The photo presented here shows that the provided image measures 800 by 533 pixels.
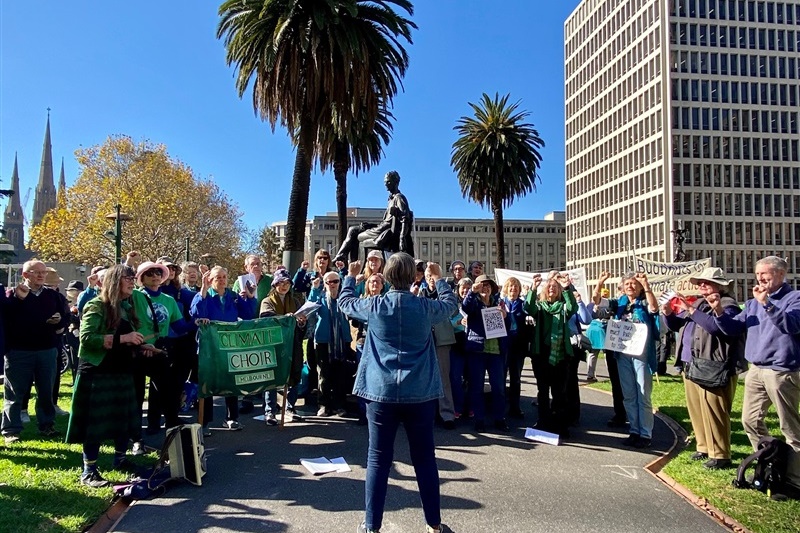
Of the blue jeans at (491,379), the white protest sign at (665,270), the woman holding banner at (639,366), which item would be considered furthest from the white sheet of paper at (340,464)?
the white protest sign at (665,270)

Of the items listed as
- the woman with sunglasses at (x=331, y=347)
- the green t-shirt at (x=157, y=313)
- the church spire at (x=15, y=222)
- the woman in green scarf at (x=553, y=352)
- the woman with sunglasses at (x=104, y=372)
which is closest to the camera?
the woman with sunglasses at (x=104, y=372)

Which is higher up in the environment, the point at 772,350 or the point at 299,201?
the point at 299,201

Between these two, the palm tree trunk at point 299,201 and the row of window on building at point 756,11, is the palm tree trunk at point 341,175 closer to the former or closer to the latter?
the palm tree trunk at point 299,201

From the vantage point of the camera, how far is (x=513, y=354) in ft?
29.7

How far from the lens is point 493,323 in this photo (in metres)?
7.86

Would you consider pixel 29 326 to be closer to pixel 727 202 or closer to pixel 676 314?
pixel 676 314

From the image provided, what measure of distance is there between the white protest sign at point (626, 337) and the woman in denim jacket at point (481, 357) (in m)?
1.45

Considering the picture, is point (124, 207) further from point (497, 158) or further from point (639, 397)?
point (639, 397)

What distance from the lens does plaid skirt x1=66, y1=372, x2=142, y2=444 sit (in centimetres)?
548

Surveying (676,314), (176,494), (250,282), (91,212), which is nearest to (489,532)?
(176,494)

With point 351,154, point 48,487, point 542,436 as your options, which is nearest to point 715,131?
point 351,154

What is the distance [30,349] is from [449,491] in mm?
5526

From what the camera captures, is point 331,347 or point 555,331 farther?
point 331,347

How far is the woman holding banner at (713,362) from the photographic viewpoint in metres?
6.03
